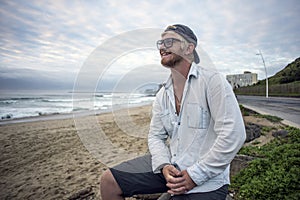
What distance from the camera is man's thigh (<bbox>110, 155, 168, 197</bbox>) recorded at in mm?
1478

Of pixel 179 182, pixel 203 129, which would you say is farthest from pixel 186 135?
Result: pixel 179 182

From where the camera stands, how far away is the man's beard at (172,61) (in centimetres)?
154

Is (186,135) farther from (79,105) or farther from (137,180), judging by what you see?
(79,105)

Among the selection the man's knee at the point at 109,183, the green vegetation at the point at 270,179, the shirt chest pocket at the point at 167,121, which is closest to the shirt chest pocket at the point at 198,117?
the shirt chest pocket at the point at 167,121

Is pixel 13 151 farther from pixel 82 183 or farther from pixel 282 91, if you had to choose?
pixel 282 91

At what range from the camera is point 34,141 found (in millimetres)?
6172

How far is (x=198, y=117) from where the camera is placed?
4.43ft

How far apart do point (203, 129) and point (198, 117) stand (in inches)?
3.5

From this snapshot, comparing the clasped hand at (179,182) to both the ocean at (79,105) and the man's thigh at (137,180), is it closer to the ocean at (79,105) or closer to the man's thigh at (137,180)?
the man's thigh at (137,180)

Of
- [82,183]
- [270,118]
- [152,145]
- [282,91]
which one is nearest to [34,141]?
[82,183]

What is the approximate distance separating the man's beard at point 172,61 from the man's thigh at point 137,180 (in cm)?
82

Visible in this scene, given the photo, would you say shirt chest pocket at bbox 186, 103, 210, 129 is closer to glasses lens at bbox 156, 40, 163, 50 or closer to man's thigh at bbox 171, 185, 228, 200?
man's thigh at bbox 171, 185, 228, 200

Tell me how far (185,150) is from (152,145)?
1.06 ft

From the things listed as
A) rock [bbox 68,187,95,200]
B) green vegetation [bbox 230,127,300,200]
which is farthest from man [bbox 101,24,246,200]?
rock [bbox 68,187,95,200]
